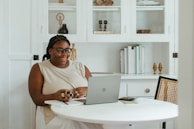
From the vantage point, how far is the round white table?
1.92 meters

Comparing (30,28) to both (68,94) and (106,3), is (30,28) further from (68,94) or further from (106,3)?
(68,94)

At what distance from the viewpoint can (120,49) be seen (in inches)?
153

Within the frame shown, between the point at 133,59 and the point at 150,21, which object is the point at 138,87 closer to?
the point at 133,59

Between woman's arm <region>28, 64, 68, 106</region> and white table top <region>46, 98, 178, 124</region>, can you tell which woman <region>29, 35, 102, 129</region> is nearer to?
woman's arm <region>28, 64, 68, 106</region>

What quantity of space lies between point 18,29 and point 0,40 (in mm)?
227

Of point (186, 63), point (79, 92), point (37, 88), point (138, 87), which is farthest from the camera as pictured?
point (138, 87)

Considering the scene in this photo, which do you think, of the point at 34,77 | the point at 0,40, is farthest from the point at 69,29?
the point at 34,77

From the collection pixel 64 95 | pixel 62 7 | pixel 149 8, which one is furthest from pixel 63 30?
pixel 64 95

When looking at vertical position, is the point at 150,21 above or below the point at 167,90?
above

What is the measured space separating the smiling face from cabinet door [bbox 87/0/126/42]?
0.72 metres

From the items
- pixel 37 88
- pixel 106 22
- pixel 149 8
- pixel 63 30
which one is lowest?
pixel 37 88

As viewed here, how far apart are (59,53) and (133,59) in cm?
116

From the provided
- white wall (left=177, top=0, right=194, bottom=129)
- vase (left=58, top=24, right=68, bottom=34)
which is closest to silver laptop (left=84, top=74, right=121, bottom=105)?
vase (left=58, top=24, right=68, bottom=34)

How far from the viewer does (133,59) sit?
3.75 metres
